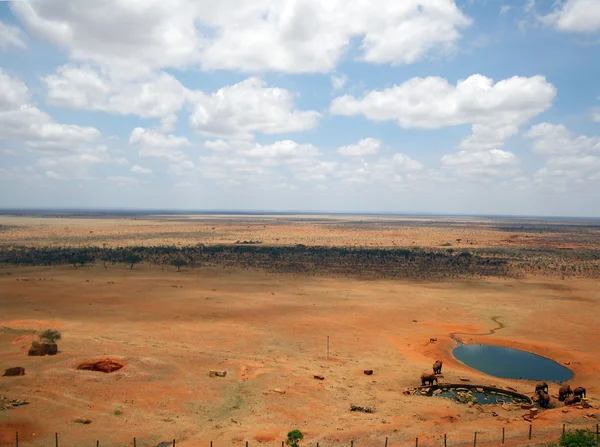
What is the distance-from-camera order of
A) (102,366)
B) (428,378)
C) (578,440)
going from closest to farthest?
(578,440), (428,378), (102,366)

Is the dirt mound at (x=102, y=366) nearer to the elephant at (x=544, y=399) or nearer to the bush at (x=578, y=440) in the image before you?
the bush at (x=578, y=440)

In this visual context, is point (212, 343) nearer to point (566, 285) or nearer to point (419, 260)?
point (566, 285)

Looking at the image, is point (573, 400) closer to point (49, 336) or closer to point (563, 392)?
point (563, 392)

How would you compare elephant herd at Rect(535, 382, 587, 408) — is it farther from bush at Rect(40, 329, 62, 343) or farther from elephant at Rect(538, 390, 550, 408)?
bush at Rect(40, 329, 62, 343)

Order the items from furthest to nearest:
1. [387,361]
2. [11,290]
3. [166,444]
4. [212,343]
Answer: [11,290], [212,343], [387,361], [166,444]

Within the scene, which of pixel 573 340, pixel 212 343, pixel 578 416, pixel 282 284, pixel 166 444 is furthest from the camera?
pixel 282 284

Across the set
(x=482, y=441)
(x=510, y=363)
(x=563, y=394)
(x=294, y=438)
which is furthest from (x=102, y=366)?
(x=510, y=363)

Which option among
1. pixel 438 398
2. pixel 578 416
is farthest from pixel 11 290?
pixel 578 416

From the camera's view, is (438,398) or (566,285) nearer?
(438,398)
